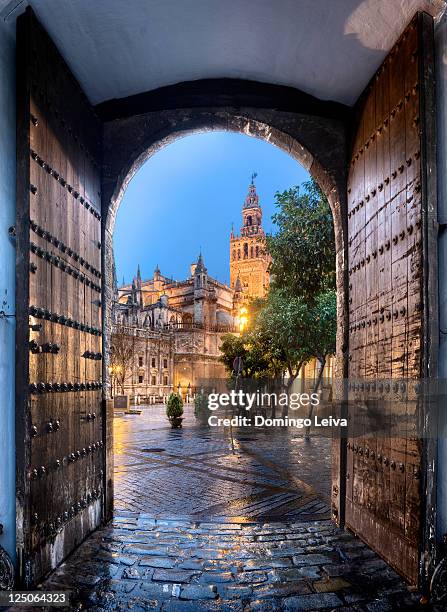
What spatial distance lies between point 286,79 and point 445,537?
14.5 feet

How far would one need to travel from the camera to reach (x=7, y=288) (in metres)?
3.06

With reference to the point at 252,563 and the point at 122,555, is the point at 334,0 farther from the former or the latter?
the point at 122,555

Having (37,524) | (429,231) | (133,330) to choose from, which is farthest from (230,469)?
(133,330)

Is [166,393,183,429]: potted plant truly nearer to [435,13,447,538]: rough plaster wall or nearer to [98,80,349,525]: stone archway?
[98,80,349,525]: stone archway

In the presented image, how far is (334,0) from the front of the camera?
11.4 feet

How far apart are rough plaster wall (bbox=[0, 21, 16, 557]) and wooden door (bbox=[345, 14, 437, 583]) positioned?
2772 millimetres

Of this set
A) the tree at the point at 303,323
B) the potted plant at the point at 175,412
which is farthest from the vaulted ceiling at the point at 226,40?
the potted plant at the point at 175,412

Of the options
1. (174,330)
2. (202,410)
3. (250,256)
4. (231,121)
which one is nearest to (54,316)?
(231,121)

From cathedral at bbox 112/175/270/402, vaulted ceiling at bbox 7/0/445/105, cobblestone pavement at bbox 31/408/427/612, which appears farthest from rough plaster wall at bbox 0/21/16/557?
cathedral at bbox 112/175/270/402

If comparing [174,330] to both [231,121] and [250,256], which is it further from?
[231,121]

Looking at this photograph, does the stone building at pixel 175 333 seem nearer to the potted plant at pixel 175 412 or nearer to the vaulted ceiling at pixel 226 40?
the potted plant at pixel 175 412

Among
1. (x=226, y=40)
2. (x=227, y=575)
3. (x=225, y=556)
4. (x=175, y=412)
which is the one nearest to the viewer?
(x=227, y=575)

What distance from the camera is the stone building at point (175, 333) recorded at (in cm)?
4872

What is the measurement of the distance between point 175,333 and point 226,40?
5554 cm
